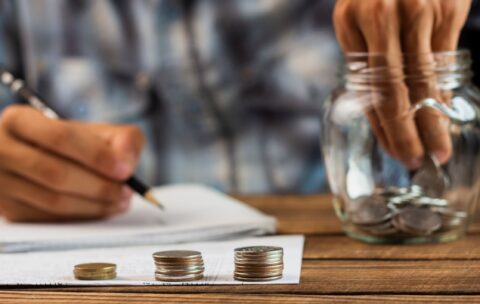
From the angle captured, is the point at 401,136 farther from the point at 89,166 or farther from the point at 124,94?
the point at 124,94

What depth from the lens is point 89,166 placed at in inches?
54.2

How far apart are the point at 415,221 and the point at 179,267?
0.32m

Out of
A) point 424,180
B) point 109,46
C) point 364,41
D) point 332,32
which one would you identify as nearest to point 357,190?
point 424,180

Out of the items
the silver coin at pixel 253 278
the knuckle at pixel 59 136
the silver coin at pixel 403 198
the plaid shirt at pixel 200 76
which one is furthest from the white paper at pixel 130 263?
the plaid shirt at pixel 200 76

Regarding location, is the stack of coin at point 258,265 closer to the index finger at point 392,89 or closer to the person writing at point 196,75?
the index finger at point 392,89

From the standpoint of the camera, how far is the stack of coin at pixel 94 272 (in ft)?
3.26

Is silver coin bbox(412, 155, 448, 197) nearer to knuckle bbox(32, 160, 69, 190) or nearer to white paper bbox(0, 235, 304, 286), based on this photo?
white paper bbox(0, 235, 304, 286)

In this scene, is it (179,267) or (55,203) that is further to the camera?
(55,203)

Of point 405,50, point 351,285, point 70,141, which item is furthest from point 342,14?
point 70,141

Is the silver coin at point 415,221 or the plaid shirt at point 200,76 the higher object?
the plaid shirt at point 200,76

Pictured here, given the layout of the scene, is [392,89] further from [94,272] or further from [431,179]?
[94,272]

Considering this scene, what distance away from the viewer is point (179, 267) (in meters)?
0.99

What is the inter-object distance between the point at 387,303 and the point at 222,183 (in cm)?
104

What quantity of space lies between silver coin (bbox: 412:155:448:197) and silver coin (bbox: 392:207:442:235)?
39 mm
